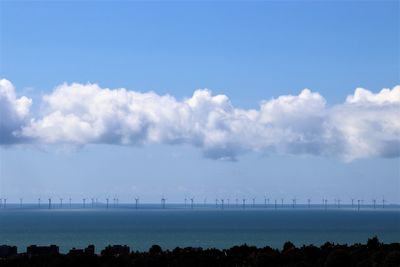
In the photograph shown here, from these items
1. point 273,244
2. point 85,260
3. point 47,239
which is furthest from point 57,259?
point 47,239

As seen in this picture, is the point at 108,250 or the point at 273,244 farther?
the point at 273,244

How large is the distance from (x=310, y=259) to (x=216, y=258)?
9087mm

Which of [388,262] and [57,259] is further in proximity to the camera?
[57,259]

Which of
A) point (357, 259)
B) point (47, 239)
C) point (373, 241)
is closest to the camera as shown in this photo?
point (357, 259)

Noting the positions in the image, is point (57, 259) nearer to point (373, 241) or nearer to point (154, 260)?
point (154, 260)

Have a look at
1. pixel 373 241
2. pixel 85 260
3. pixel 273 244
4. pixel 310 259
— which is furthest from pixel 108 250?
pixel 273 244

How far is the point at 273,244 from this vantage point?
173625mm

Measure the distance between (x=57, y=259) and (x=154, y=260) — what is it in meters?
8.75

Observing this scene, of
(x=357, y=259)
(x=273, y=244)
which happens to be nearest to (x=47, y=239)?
(x=273, y=244)

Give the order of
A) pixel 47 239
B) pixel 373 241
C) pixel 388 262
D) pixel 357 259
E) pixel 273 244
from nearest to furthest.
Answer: pixel 388 262 < pixel 357 259 < pixel 373 241 < pixel 273 244 < pixel 47 239

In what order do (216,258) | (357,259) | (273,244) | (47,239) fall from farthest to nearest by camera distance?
1. (47,239)
2. (273,244)
3. (216,258)
4. (357,259)

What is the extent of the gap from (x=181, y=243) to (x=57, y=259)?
109 metres

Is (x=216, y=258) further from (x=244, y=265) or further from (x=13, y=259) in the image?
(x=13, y=259)

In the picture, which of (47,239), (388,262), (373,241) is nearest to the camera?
(388,262)
